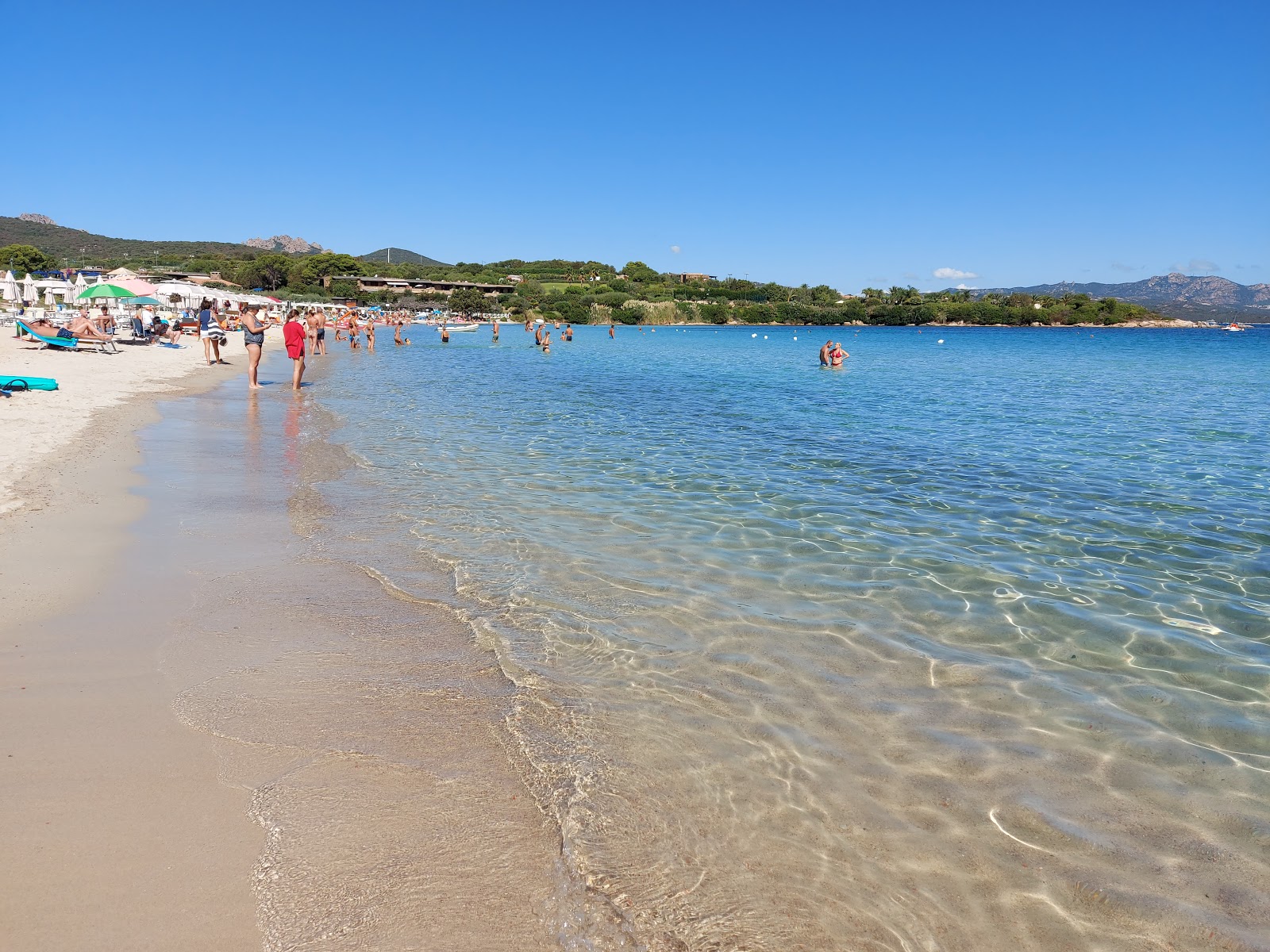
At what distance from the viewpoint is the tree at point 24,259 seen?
8031 centimetres

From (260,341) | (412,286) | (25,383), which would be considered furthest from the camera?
(412,286)

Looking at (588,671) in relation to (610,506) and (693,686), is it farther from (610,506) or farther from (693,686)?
(610,506)

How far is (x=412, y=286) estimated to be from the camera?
405 ft

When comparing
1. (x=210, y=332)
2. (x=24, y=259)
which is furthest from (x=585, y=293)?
(x=210, y=332)

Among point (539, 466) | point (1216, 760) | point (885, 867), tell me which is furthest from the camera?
point (539, 466)

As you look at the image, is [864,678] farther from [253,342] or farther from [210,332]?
[210,332]

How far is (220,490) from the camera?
8125 millimetres

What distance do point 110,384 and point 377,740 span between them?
1730 centimetres

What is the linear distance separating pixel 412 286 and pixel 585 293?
2639 cm

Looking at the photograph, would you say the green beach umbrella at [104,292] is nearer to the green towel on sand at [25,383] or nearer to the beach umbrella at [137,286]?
the beach umbrella at [137,286]

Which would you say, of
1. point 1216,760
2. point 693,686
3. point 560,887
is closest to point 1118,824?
point 1216,760

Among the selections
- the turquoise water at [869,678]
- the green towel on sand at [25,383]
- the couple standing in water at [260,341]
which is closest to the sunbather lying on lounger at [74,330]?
the couple standing in water at [260,341]

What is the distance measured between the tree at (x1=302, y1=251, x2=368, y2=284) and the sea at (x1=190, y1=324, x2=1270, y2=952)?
113m

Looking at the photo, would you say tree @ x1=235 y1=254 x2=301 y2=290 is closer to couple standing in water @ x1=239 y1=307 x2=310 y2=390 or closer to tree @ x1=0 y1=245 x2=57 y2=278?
tree @ x1=0 y1=245 x2=57 y2=278
